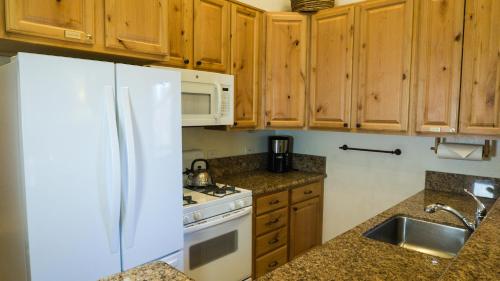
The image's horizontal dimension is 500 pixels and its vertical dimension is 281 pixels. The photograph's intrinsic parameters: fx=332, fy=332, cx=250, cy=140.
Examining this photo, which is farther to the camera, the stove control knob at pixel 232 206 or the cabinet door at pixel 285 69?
the cabinet door at pixel 285 69

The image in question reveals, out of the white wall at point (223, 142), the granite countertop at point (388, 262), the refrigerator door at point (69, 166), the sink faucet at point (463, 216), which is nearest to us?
the granite countertop at point (388, 262)

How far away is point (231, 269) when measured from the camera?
230cm

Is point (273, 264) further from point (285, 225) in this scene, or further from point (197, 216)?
point (197, 216)

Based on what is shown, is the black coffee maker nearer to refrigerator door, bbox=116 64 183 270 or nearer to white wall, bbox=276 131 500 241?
white wall, bbox=276 131 500 241

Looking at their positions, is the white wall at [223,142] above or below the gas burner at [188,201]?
above

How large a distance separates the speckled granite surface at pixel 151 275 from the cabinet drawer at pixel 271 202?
1574 millimetres

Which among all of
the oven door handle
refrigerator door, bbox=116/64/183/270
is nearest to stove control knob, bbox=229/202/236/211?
the oven door handle

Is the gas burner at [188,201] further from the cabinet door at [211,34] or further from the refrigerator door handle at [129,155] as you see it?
the cabinet door at [211,34]

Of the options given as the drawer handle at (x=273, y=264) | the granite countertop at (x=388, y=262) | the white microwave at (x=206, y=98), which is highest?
the white microwave at (x=206, y=98)

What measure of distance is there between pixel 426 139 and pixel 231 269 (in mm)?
1835

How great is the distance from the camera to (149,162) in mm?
1646

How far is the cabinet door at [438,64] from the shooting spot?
7.20 feet

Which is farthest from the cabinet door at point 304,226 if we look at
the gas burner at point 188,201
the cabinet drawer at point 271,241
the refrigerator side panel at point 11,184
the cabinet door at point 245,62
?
the refrigerator side panel at point 11,184

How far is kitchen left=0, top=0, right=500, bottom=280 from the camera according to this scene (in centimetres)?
176
